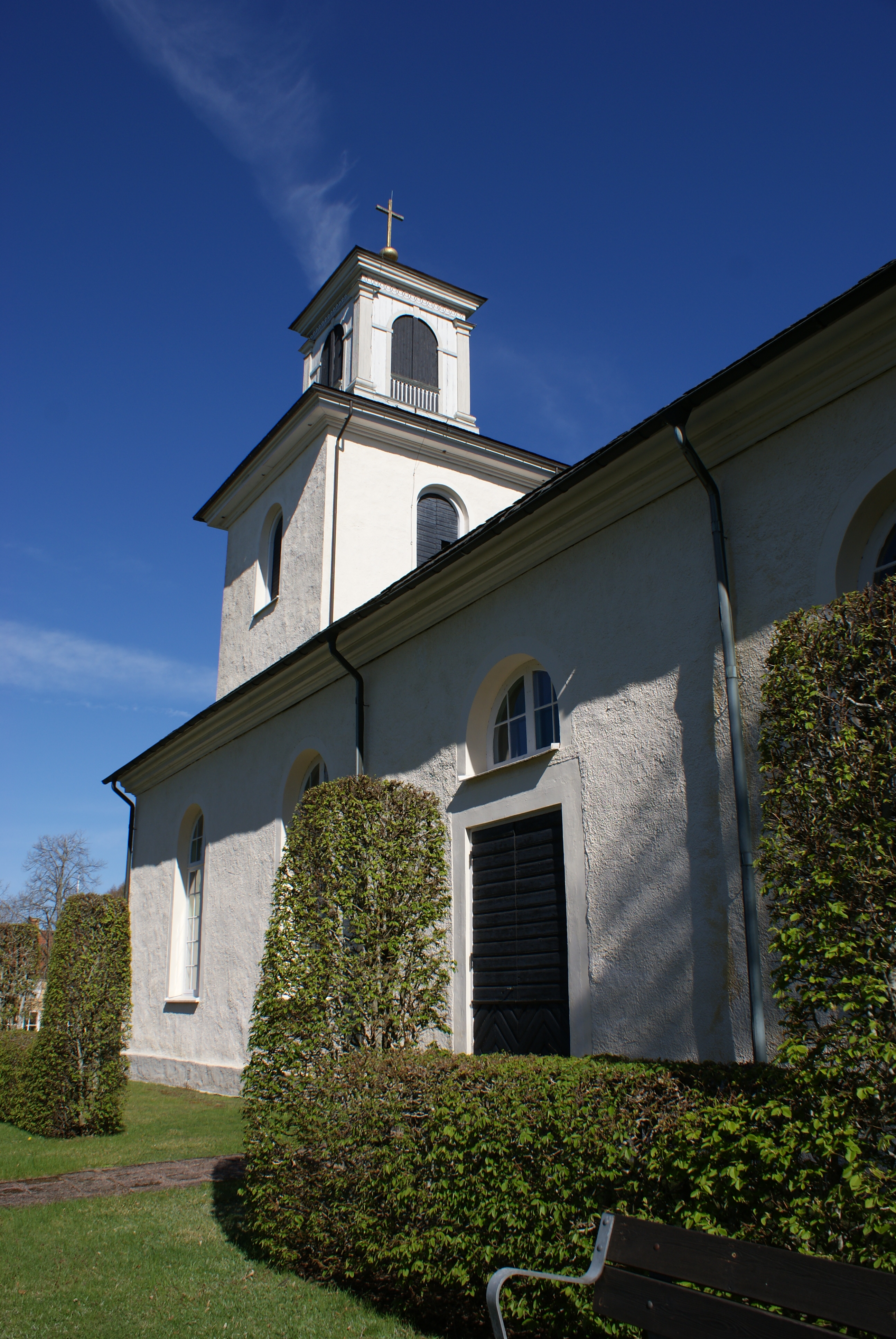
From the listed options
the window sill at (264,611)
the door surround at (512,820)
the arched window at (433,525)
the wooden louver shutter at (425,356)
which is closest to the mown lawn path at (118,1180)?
the door surround at (512,820)

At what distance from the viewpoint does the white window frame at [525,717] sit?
8828 millimetres

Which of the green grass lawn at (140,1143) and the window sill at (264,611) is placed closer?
the green grass lawn at (140,1143)

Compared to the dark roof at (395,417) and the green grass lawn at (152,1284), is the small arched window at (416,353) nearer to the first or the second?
the dark roof at (395,417)

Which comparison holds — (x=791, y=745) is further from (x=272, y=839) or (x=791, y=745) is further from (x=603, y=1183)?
(x=272, y=839)

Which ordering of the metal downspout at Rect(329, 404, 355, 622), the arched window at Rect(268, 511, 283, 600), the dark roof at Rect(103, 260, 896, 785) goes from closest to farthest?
the dark roof at Rect(103, 260, 896, 785) → the metal downspout at Rect(329, 404, 355, 622) → the arched window at Rect(268, 511, 283, 600)

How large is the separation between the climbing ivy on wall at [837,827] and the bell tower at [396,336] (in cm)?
1411

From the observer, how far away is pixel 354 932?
849 cm

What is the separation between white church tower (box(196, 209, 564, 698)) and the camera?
15.6 metres

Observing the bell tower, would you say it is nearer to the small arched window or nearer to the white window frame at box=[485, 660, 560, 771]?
the small arched window

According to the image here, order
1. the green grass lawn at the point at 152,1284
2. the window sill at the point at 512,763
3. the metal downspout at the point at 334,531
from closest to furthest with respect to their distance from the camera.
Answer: the green grass lawn at the point at 152,1284
the window sill at the point at 512,763
the metal downspout at the point at 334,531

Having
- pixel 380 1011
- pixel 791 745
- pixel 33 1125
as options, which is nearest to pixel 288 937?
pixel 380 1011

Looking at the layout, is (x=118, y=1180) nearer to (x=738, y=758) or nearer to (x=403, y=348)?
(x=738, y=758)

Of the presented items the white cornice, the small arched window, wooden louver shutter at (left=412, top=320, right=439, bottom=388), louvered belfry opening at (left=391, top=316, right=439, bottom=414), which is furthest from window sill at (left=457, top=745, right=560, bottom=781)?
wooden louver shutter at (left=412, top=320, right=439, bottom=388)

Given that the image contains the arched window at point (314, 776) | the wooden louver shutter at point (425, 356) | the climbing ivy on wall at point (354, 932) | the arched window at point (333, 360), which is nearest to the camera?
the climbing ivy on wall at point (354, 932)
